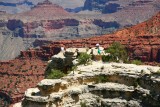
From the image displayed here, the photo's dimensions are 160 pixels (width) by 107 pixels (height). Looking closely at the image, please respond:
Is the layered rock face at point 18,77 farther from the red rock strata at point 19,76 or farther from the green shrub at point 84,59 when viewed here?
the green shrub at point 84,59

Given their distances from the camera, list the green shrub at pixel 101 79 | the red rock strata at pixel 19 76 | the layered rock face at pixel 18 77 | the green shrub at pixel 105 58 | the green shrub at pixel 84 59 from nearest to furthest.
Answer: the green shrub at pixel 101 79 < the green shrub at pixel 84 59 < the green shrub at pixel 105 58 < the layered rock face at pixel 18 77 < the red rock strata at pixel 19 76

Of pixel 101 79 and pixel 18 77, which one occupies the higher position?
pixel 101 79

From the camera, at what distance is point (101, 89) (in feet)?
119

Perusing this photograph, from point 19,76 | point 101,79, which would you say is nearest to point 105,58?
point 101,79

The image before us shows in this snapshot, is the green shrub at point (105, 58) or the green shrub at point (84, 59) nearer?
the green shrub at point (84, 59)

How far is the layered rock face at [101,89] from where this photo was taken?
111 feet

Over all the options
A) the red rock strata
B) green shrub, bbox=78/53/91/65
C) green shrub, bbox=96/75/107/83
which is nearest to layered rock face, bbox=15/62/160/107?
green shrub, bbox=96/75/107/83

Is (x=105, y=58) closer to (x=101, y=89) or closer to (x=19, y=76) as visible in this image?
(x=101, y=89)

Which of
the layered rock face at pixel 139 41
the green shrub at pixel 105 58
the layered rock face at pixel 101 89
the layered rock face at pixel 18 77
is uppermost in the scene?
the green shrub at pixel 105 58

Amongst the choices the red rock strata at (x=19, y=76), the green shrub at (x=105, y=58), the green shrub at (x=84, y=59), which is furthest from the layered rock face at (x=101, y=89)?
the red rock strata at (x=19, y=76)

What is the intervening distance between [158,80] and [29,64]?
3878 inches

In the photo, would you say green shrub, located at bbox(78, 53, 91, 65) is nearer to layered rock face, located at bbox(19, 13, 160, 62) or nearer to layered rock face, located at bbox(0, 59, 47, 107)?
layered rock face, located at bbox(19, 13, 160, 62)

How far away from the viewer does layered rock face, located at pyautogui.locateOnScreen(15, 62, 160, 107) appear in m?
33.7

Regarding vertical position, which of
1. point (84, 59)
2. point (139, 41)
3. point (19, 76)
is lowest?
point (19, 76)
